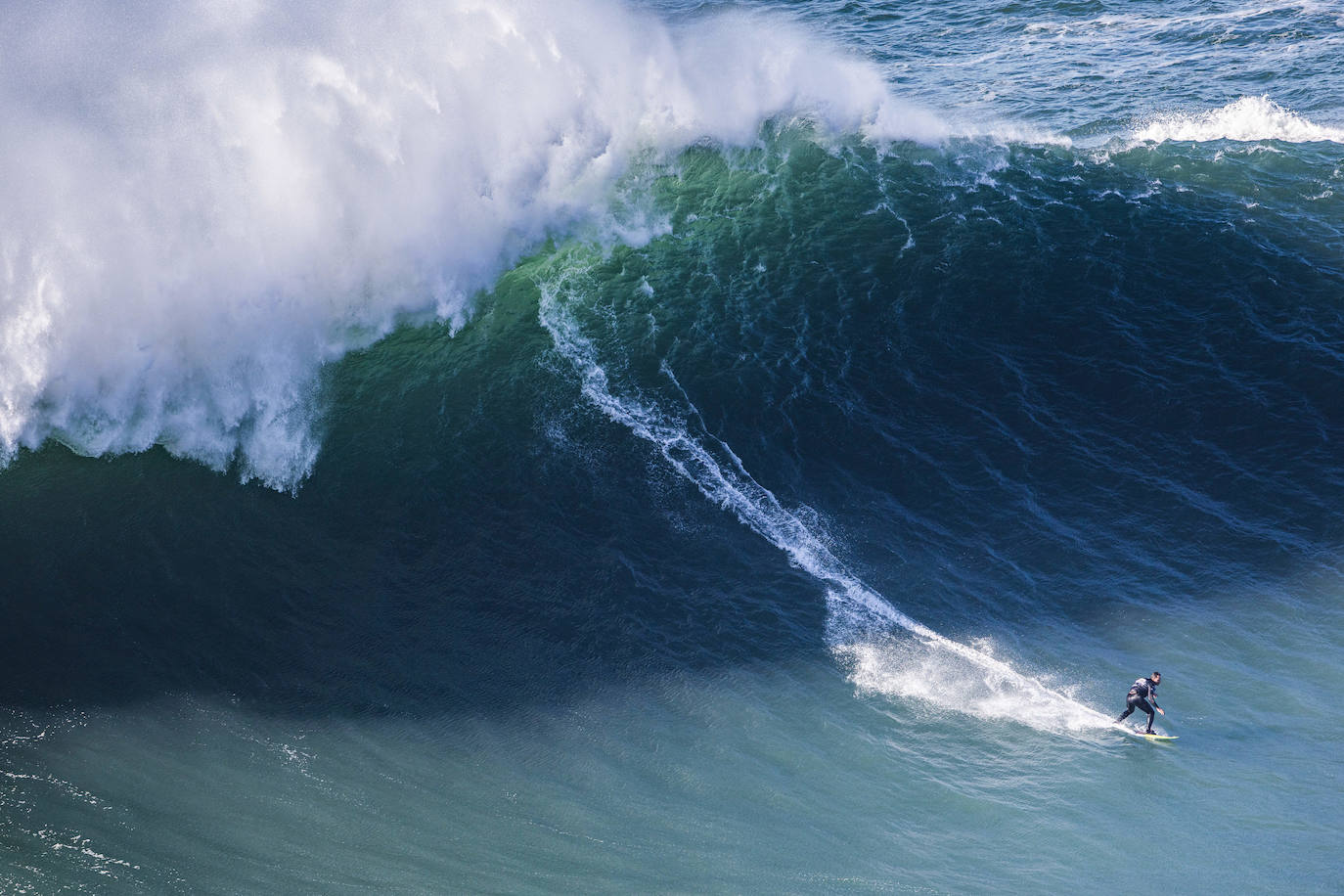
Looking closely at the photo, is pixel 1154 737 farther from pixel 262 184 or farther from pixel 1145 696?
pixel 262 184

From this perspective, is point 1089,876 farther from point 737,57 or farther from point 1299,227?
point 737,57

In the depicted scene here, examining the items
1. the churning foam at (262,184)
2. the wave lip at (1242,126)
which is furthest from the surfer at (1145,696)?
the wave lip at (1242,126)

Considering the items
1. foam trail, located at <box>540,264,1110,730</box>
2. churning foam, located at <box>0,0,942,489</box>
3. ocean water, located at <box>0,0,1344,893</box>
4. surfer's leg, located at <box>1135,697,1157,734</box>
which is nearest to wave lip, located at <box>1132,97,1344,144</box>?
ocean water, located at <box>0,0,1344,893</box>

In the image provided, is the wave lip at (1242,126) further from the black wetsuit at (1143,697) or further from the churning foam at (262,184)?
the black wetsuit at (1143,697)

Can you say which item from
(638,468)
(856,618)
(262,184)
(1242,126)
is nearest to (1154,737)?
(856,618)

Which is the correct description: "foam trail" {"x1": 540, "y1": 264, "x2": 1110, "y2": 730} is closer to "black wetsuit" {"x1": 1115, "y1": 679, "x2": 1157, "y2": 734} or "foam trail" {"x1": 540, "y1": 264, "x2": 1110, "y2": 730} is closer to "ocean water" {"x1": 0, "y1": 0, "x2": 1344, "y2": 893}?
"ocean water" {"x1": 0, "y1": 0, "x2": 1344, "y2": 893}
